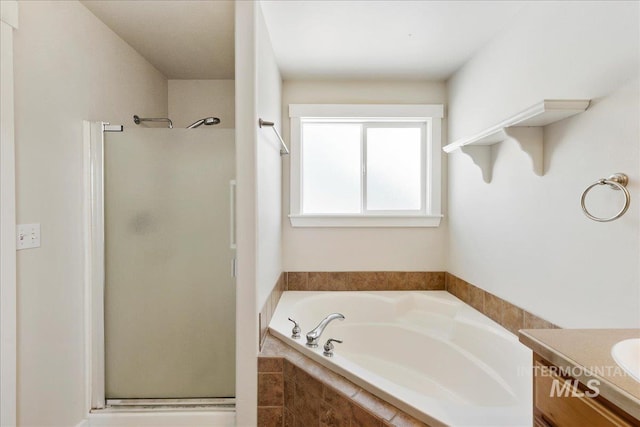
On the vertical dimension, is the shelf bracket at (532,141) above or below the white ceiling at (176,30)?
A: below

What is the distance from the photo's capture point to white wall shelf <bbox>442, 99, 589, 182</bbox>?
4.10ft

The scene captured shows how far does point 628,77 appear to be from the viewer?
1.10 metres

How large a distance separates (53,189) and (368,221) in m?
2.01

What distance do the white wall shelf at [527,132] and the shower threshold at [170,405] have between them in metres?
2.03

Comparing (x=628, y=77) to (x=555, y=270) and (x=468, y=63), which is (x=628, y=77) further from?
(x=468, y=63)

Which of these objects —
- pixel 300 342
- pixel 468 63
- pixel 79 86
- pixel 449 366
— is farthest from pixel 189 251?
pixel 468 63

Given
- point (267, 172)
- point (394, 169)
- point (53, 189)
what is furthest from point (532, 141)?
point (53, 189)

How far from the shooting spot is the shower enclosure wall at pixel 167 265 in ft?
6.02

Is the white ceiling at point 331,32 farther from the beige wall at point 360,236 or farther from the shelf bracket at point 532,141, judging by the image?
the shelf bracket at point 532,141

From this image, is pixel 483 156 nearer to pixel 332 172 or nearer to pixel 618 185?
A: pixel 618 185

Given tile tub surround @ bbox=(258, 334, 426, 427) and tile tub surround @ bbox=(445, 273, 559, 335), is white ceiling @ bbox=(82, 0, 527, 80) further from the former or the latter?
tile tub surround @ bbox=(258, 334, 426, 427)

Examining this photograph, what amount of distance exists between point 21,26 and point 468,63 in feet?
8.20

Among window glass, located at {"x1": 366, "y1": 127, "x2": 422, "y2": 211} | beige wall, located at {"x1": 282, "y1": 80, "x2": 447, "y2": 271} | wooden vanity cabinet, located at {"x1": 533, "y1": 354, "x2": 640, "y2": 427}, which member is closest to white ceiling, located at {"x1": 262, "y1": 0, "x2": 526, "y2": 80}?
beige wall, located at {"x1": 282, "y1": 80, "x2": 447, "y2": 271}

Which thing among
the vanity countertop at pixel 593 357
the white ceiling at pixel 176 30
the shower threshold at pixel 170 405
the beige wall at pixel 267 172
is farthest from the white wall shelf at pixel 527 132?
the shower threshold at pixel 170 405
